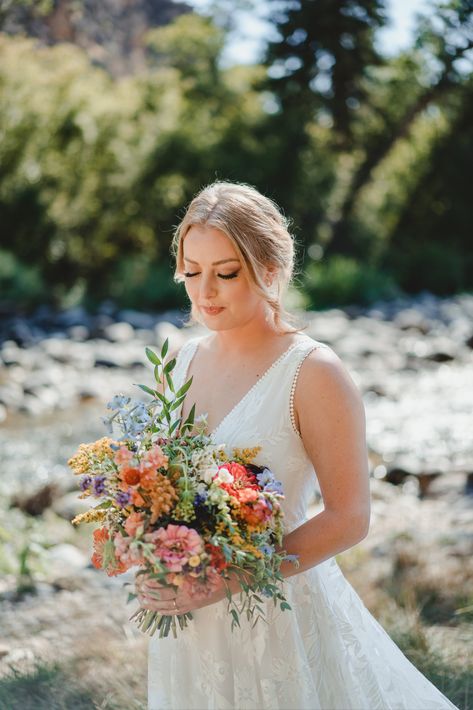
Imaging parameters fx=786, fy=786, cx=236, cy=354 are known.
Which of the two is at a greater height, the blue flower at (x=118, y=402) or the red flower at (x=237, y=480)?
the blue flower at (x=118, y=402)

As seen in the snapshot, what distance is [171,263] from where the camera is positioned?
11344mm

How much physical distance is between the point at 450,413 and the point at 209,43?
46.9 ft

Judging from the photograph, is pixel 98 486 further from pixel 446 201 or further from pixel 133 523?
pixel 446 201

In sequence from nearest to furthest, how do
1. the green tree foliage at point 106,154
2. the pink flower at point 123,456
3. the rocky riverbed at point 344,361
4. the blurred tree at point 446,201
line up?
the pink flower at point 123,456
the rocky riverbed at point 344,361
the green tree foliage at point 106,154
the blurred tree at point 446,201

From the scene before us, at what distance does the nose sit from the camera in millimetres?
2059

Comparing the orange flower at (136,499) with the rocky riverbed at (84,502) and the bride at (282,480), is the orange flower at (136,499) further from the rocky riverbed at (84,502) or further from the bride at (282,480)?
the rocky riverbed at (84,502)

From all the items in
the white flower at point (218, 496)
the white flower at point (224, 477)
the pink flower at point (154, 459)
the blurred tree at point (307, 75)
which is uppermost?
the blurred tree at point (307, 75)

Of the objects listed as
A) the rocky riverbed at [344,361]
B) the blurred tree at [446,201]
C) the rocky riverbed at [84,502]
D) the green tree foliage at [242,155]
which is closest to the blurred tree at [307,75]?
the green tree foliage at [242,155]

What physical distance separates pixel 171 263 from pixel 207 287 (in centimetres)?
939

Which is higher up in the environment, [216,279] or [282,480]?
[216,279]

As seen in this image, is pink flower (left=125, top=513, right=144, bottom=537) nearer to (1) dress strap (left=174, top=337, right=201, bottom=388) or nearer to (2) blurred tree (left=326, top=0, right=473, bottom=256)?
(1) dress strap (left=174, top=337, right=201, bottom=388)

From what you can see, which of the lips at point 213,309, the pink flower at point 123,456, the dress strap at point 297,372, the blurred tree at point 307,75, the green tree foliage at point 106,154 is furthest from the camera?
the blurred tree at point 307,75

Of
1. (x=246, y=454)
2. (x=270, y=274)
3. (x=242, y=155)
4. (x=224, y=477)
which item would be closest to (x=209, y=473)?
(x=224, y=477)

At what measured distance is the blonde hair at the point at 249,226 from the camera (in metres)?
2.03
